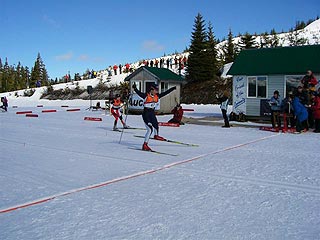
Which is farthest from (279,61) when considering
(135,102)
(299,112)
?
(135,102)

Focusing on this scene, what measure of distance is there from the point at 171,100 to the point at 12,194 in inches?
766

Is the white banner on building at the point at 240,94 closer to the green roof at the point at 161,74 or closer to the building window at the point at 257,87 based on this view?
the building window at the point at 257,87

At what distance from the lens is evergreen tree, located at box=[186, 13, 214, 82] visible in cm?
3944

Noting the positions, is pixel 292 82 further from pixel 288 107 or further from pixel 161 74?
pixel 161 74

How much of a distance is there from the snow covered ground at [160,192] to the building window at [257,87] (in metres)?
8.67

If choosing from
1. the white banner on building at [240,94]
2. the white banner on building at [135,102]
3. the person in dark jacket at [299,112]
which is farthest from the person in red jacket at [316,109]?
the white banner on building at [135,102]

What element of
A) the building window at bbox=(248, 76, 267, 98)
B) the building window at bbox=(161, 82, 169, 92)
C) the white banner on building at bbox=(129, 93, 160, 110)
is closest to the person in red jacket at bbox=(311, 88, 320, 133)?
the building window at bbox=(248, 76, 267, 98)

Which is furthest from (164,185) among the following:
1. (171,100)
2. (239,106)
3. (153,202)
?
(171,100)

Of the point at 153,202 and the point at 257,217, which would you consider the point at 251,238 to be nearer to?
the point at 257,217

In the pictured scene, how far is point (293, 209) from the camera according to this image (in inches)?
169

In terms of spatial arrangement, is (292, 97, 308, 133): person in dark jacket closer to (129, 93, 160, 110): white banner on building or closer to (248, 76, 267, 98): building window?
(248, 76, 267, 98): building window

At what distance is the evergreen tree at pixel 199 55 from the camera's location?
129ft

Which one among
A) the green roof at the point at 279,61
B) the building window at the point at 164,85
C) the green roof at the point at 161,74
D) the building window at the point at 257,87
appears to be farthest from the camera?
the building window at the point at 164,85

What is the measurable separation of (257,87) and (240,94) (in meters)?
0.99
